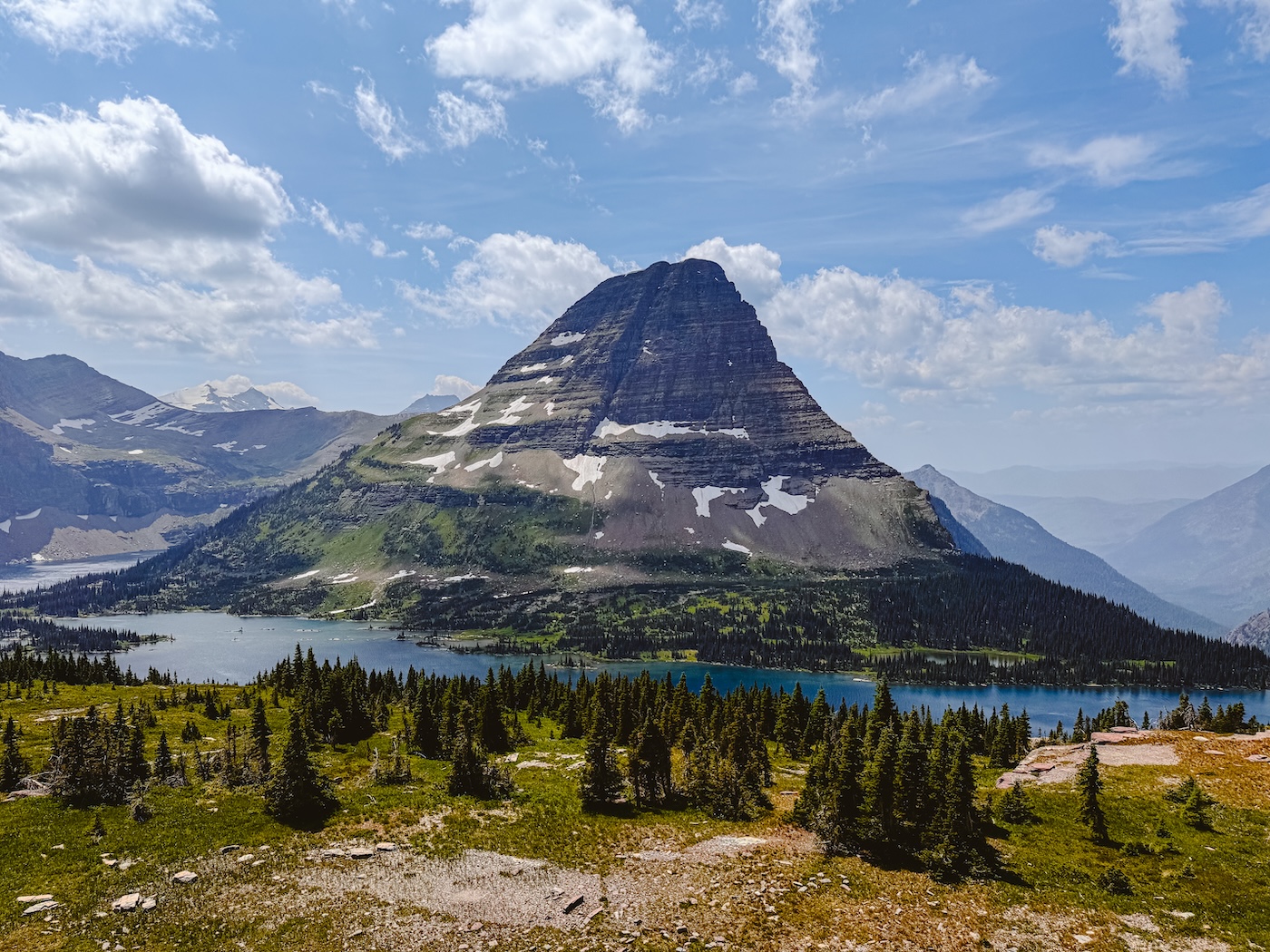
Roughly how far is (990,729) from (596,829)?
282 feet

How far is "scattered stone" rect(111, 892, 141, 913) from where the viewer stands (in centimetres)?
3700

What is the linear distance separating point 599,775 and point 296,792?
23.2m

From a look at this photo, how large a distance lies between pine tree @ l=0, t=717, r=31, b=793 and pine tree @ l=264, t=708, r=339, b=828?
21.5 metres

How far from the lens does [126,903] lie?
37406 millimetres

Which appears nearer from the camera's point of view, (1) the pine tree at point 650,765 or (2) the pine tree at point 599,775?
(2) the pine tree at point 599,775

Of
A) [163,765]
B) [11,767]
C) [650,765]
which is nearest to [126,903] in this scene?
[163,765]

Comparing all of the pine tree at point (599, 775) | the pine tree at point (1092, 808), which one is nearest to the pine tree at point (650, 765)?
the pine tree at point (599, 775)

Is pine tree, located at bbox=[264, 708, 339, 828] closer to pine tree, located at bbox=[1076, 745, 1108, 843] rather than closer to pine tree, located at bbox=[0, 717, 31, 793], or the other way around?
pine tree, located at bbox=[0, 717, 31, 793]

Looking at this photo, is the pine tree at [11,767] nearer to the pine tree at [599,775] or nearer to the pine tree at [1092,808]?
the pine tree at [599,775]

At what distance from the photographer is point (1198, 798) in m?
51.7

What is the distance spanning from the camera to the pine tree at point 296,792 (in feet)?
169

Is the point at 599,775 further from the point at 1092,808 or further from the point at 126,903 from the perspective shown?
the point at 1092,808

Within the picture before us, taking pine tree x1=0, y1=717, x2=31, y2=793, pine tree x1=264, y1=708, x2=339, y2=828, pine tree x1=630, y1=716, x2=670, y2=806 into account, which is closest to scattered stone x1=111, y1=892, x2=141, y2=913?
pine tree x1=264, y1=708, x2=339, y2=828

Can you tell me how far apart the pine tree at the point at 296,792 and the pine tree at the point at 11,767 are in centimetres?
2149
